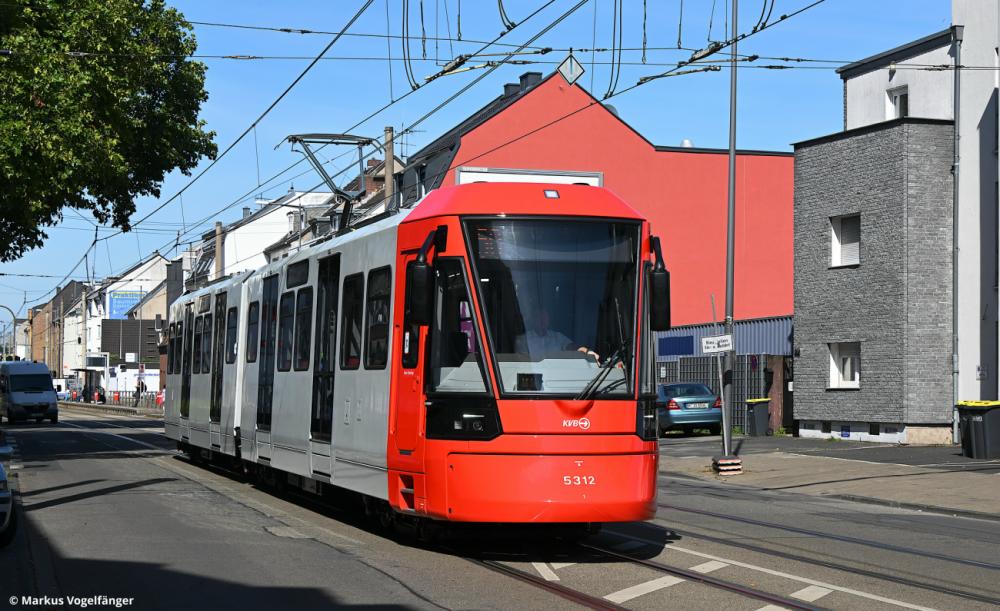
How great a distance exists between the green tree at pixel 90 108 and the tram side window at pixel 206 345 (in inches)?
155

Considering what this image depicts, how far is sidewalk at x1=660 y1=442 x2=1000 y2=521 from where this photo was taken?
1814 cm

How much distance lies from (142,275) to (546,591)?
123 metres

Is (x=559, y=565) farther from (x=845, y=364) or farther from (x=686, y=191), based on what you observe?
(x=686, y=191)

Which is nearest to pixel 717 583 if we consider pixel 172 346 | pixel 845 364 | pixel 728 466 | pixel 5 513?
pixel 5 513

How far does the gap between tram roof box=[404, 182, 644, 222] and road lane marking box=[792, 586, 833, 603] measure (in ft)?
12.0

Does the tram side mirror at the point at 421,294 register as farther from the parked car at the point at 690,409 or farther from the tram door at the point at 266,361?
the parked car at the point at 690,409

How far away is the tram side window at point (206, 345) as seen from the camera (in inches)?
886

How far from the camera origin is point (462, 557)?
11.4 meters

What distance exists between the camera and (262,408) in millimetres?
17922

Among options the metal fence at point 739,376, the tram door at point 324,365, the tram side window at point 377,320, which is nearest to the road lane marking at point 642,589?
the tram side window at point 377,320

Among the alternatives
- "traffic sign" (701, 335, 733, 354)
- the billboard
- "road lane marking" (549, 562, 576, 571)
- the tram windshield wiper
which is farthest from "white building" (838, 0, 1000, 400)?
the billboard

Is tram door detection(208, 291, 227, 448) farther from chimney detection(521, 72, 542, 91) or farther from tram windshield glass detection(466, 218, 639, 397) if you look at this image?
chimney detection(521, 72, 542, 91)

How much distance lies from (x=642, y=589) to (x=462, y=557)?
231 cm

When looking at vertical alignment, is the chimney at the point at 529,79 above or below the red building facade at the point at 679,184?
above
